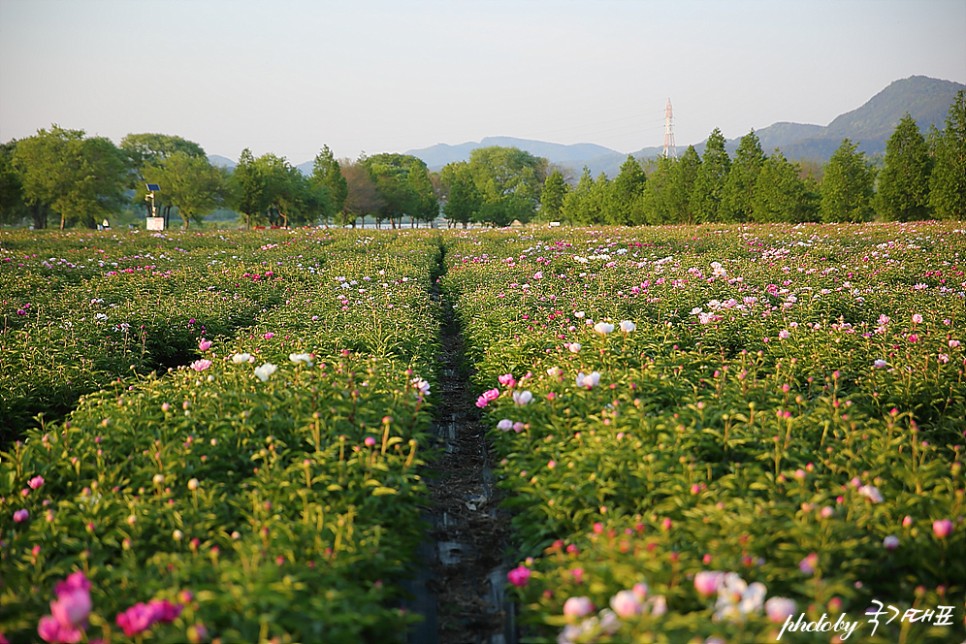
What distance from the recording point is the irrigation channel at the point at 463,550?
2.63 metres

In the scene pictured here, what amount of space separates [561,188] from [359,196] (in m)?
18.2

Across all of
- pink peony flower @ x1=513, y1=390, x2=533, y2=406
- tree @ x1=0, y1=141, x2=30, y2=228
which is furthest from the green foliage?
tree @ x1=0, y1=141, x2=30, y2=228

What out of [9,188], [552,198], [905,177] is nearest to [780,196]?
[905,177]

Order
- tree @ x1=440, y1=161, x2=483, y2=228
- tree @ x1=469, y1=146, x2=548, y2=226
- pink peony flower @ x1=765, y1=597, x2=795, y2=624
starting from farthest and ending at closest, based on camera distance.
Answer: tree @ x1=469, y1=146, x2=548, y2=226 → tree @ x1=440, y1=161, x2=483, y2=228 → pink peony flower @ x1=765, y1=597, x2=795, y2=624

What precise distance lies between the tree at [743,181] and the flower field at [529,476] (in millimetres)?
23820

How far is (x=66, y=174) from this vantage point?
36.9 metres

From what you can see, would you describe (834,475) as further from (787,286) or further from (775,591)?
(787,286)

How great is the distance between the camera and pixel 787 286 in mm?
7031

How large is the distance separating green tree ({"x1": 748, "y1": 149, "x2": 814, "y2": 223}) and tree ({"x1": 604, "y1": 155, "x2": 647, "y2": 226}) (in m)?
9.55

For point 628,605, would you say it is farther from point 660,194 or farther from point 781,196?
point 660,194

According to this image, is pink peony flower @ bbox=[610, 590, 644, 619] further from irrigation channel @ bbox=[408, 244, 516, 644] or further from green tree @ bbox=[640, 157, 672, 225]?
green tree @ bbox=[640, 157, 672, 225]

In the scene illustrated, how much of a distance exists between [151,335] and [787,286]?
7215 mm

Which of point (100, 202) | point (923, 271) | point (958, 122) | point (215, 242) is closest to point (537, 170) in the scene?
point (100, 202)

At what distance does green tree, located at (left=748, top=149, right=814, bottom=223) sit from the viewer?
2558 cm
